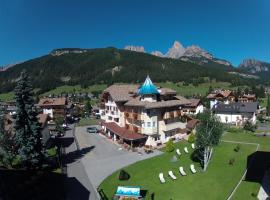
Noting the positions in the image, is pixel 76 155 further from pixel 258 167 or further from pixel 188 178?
pixel 258 167

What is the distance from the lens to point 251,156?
39688 millimetres

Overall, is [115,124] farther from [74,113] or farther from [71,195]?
[74,113]

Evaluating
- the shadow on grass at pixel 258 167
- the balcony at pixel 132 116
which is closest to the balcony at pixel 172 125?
the balcony at pixel 132 116

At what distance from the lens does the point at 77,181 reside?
36.0 metres

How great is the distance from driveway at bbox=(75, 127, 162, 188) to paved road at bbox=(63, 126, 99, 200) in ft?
2.67

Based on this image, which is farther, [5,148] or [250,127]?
[250,127]

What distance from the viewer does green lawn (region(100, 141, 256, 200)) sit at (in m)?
31.0

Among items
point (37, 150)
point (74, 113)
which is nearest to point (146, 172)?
point (37, 150)

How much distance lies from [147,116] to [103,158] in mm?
11857

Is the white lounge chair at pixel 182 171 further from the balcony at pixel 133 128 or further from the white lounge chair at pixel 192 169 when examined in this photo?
the balcony at pixel 133 128

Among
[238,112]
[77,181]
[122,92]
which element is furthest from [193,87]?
[77,181]

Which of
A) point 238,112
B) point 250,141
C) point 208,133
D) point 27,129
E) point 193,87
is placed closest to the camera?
point 208,133

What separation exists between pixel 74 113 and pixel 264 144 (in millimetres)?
81483

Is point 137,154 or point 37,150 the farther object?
point 137,154
